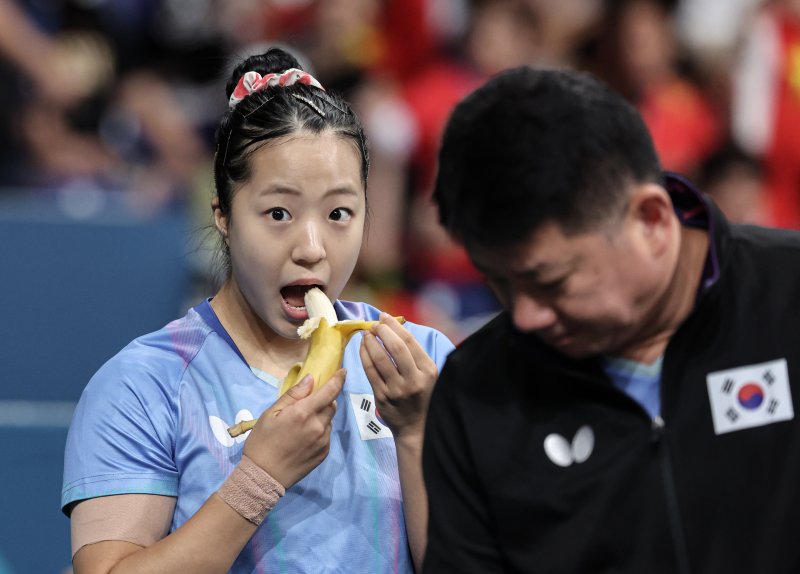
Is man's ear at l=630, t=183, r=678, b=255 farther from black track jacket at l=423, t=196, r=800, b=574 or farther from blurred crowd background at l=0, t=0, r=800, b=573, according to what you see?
blurred crowd background at l=0, t=0, r=800, b=573

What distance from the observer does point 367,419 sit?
92.1 inches

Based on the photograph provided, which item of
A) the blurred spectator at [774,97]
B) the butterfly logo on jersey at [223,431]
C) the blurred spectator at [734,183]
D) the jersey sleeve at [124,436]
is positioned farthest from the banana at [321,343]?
the blurred spectator at [774,97]

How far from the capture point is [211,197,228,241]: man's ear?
2.40 metres

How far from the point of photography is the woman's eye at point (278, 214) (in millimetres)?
2275

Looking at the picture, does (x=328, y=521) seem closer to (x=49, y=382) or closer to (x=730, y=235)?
(x=730, y=235)

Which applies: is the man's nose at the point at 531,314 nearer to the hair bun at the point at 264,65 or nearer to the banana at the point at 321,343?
the banana at the point at 321,343

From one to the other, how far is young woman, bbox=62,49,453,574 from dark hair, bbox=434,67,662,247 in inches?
21.3

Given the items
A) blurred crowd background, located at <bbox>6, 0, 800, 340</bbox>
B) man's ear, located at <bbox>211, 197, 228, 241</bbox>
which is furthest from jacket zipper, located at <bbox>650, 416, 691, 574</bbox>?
blurred crowd background, located at <bbox>6, 0, 800, 340</bbox>

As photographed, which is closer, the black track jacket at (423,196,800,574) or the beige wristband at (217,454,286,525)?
the black track jacket at (423,196,800,574)

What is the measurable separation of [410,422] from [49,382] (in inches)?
82.9

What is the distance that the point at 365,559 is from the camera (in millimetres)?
2213

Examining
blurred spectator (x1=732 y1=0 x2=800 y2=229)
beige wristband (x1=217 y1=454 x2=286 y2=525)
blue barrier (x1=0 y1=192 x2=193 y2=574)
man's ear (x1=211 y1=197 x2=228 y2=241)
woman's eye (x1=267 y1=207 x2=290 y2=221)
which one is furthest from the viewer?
blurred spectator (x1=732 y1=0 x2=800 y2=229)

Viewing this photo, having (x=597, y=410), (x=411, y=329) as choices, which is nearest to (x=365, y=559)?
(x=411, y=329)

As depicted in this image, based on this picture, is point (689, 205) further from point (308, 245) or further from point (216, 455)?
point (216, 455)
